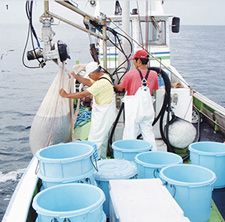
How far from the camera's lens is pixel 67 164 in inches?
105

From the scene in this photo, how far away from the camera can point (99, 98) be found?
454cm

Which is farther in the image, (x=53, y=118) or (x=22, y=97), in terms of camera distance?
(x=22, y=97)

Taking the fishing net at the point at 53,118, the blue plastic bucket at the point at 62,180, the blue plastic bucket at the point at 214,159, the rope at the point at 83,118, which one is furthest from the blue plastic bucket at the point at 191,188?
the rope at the point at 83,118

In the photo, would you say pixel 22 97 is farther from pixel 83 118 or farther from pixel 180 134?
pixel 180 134

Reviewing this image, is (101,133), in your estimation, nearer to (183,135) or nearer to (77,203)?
(183,135)

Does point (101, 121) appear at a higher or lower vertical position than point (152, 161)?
higher

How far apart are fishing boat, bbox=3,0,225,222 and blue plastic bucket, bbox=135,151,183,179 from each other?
2.31 ft

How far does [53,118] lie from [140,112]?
1.22m

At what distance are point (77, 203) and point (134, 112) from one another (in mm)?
2126

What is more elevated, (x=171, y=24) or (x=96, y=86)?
(x=171, y=24)

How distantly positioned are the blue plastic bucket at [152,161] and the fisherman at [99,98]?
1294mm

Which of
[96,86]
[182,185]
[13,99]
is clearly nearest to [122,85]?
[96,86]

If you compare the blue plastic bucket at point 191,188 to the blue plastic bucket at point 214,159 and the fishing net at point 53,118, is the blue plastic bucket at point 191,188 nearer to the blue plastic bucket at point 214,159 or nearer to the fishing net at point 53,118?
the blue plastic bucket at point 214,159

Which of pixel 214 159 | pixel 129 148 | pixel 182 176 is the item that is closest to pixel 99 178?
pixel 182 176
